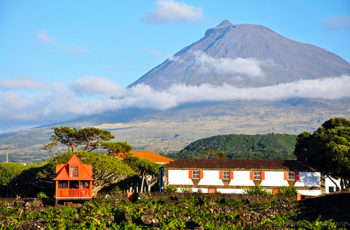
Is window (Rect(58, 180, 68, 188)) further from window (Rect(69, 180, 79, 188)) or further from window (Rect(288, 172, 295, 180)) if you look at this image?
window (Rect(288, 172, 295, 180))

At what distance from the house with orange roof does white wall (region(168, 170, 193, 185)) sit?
1066cm

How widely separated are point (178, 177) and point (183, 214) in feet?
76.8

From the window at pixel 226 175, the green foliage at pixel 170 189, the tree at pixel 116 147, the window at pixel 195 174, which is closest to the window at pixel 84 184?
the green foliage at pixel 170 189

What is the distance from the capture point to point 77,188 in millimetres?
54531

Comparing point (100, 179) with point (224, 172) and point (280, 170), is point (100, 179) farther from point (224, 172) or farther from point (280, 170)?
point (280, 170)

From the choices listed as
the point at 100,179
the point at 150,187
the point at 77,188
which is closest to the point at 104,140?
the point at 150,187

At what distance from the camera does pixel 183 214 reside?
38969 mm

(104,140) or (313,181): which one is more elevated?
(104,140)

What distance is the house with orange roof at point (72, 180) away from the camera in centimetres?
5072

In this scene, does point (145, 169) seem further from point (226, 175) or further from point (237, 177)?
point (237, 177)

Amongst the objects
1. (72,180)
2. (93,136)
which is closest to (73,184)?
(72,180)

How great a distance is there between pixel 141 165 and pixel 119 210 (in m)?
36.2

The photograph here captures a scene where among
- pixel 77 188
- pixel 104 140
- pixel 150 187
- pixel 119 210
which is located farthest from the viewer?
pixel 104 140

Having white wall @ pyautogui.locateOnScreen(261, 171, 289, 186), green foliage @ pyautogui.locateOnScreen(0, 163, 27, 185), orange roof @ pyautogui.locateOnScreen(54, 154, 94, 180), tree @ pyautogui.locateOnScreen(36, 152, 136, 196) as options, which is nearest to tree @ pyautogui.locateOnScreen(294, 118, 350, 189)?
white wall @ pyautogui.locateOnScreen(261, 171, 289, 186)
